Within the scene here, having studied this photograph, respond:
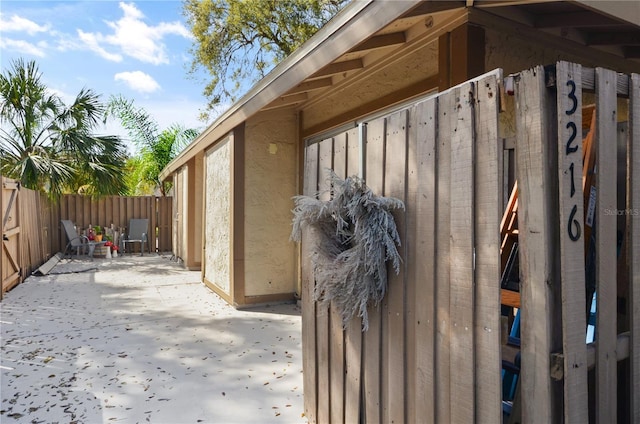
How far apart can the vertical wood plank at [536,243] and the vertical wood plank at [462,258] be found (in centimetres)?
17

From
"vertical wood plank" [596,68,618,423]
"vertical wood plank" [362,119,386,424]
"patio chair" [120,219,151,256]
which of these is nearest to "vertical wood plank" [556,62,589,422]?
"vertical wood plank" [596,68,618,423]

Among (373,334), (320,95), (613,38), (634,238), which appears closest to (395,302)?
(373,334)

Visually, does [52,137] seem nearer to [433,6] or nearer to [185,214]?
[185,214]

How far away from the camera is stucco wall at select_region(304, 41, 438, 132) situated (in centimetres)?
346

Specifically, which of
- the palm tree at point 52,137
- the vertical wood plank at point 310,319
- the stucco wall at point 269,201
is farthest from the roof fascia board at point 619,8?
the palm tree at point 52,137

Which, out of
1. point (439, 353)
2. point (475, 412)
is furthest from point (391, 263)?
point (475, 412)

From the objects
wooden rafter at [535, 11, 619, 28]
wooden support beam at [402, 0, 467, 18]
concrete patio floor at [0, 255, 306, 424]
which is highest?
wooden rafter at [535, 11, 619, 28]

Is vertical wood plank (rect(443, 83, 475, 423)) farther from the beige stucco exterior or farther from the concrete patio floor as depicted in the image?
the concrete patio floor

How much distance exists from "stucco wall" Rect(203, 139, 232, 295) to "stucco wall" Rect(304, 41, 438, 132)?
1.64 metres

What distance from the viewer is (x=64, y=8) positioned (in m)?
9.56

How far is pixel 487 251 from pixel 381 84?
3.06 meters

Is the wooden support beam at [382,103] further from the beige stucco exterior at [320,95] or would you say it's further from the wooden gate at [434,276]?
the wooden gate at [434,276]

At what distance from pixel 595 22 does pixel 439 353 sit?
2.92 m

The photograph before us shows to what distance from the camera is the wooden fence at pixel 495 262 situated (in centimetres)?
128
